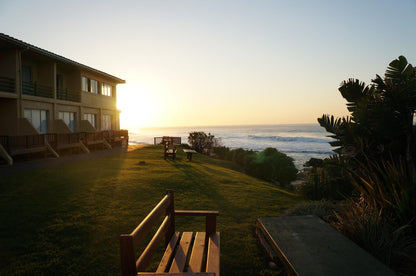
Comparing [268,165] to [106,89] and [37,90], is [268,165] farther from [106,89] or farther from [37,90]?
[106,89]

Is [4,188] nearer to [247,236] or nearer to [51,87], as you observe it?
[247,236]

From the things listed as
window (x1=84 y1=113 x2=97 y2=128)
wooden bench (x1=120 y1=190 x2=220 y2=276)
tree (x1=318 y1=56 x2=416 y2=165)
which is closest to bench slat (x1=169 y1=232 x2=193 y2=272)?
wooden bench (x1=120 y1=190 x2=220 y2=276)

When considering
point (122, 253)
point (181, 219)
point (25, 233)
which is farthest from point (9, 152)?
point (122, 253)

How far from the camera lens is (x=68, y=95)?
78.1ft

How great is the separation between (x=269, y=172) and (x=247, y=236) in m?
12.4

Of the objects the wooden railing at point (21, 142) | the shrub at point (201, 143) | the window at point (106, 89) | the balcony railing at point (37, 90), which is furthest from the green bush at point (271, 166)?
the window at point (106, 89)

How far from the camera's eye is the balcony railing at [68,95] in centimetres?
2317

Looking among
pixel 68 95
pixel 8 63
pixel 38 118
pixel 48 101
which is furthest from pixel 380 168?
pixel 68 95

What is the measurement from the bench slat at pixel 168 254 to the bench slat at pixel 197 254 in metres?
0.27

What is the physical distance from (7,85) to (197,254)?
752 inches

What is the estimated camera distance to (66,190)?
→ 337 inches

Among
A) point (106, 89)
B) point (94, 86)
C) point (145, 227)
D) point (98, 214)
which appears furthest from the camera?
point (106, 89)

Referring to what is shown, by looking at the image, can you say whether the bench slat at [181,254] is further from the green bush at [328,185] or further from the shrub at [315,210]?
the green bush at [328,185]

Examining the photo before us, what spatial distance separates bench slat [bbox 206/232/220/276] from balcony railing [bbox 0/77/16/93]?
61.4 ft
